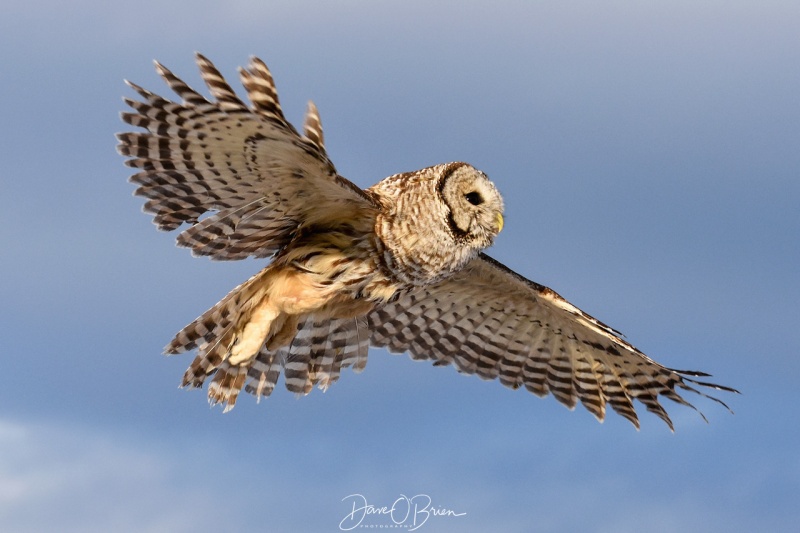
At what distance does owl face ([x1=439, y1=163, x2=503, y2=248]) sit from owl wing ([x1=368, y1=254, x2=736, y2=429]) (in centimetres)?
119

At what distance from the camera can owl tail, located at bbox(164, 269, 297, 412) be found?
902 centimetres

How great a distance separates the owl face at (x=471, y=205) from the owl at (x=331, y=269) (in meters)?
0.01

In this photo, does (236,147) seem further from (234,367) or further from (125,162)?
(234,367)

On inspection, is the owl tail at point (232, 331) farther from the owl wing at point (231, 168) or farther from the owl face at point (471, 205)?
the owl face at point (471, 205)

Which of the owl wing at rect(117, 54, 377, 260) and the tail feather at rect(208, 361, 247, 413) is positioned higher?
the owl wing at rect(117, 54, 377, 260)

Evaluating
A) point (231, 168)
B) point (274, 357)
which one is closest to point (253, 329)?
point (274, 357)

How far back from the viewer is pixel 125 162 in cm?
742

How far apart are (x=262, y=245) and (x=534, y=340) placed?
11.9ft

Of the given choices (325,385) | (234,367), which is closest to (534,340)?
(325,385)

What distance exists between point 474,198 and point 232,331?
247 centimetres

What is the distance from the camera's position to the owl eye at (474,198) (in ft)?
30.3

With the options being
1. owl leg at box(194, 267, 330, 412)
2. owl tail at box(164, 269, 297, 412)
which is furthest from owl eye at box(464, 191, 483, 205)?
owl tail at box(164, 269, 297, 412)

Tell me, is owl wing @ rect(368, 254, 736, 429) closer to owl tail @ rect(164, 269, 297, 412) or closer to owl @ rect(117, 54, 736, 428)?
owl @ rect(117, 54, 736, 428)

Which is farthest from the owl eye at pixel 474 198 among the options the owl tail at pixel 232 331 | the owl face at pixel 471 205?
the owl tail at pixel 232 331
